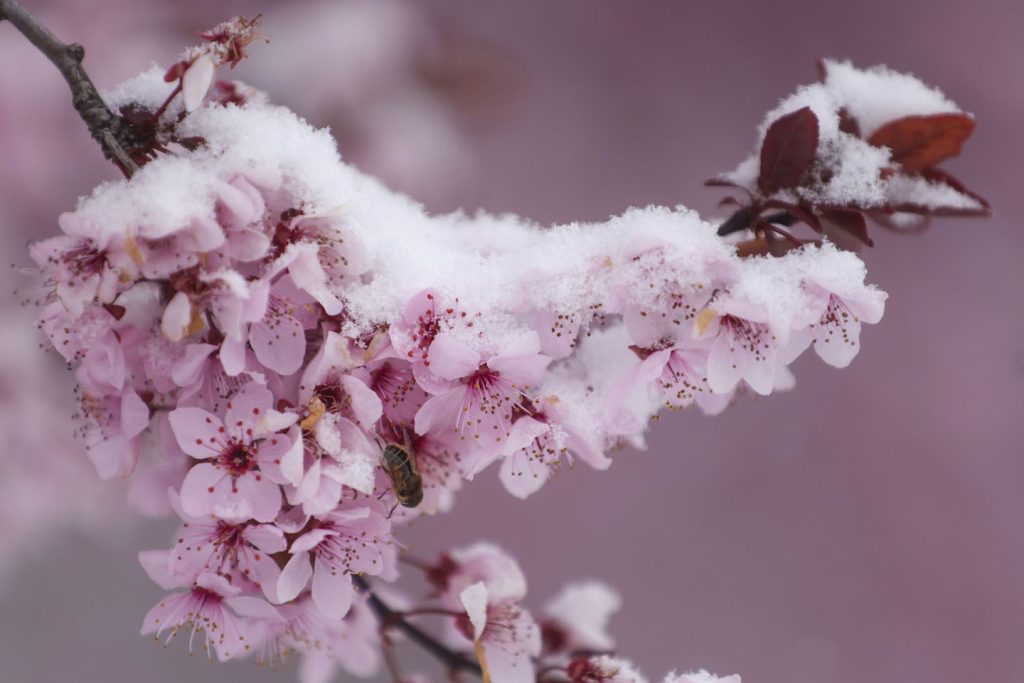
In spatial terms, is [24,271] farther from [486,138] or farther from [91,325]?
[486,138]

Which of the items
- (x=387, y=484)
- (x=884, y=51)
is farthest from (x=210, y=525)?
(x=884, y=51)

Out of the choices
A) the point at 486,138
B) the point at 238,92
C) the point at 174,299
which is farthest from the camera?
the point at 486,138

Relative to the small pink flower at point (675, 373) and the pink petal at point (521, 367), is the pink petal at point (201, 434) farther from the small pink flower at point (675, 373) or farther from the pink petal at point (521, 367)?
the small pink flower at point (675, 373)

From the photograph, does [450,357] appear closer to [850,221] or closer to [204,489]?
[204,489]

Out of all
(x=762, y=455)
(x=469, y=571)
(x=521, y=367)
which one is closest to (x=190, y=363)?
(x=521, y=367)

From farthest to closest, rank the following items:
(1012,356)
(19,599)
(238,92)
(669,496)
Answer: (669,496) → (19,599) → (1012,356) → (238,92)

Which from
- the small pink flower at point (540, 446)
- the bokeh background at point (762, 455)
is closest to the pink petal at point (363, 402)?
the small pink flower at point (540, 446)
